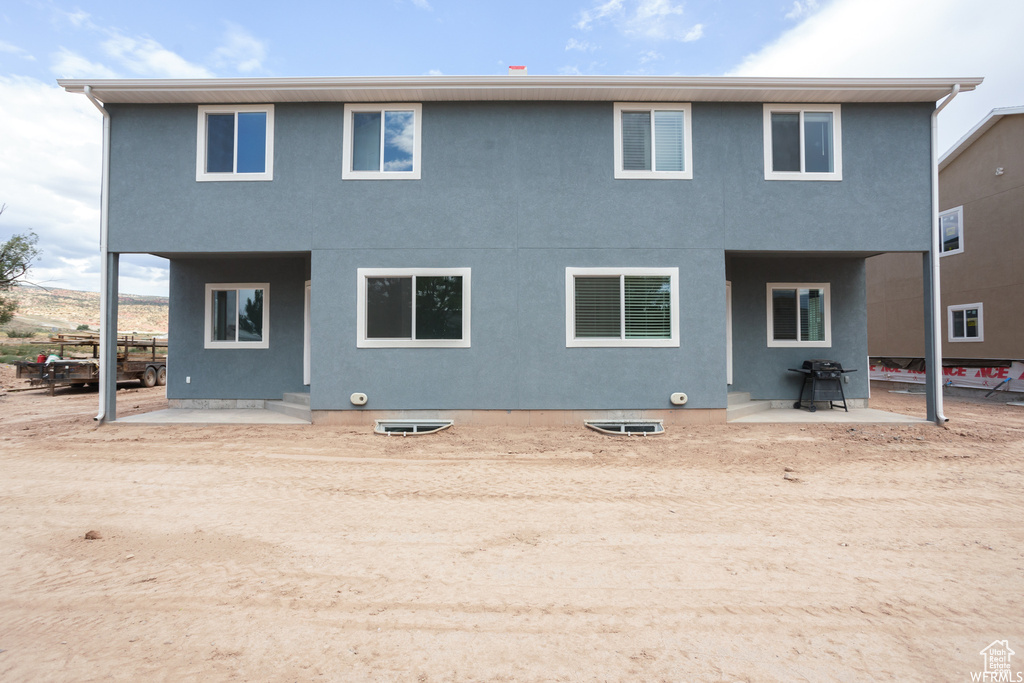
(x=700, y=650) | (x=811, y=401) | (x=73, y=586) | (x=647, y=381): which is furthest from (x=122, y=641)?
(x=811, y=401)

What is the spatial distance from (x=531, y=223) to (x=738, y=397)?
5433mm

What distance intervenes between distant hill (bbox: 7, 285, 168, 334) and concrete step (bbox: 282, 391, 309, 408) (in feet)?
151

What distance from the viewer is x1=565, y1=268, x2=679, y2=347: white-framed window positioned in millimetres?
8711

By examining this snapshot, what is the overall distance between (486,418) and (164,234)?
6.51m

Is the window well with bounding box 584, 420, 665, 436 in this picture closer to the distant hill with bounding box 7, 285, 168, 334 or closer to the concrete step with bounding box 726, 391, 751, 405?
the concrete step with bounding box 726, 391, 751, 405

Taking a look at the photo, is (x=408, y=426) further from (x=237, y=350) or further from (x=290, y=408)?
(x=237, y=350)

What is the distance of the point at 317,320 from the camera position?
28.8ft

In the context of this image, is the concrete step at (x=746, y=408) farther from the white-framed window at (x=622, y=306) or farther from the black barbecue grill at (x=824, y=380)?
the white-framed window at (x=622, y=306)

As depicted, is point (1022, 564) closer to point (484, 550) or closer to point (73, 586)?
point (484, 550)

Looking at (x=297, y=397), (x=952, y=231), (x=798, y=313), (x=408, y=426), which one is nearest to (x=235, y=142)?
(x=297, y=397)

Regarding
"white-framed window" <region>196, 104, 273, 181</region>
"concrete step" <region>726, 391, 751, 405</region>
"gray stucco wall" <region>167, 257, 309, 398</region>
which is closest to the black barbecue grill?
"concrete step" <region>726, 391, 751, 405</region>

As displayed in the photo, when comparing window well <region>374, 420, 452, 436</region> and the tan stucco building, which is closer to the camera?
window well <region>374, 420, 452, 436</region>

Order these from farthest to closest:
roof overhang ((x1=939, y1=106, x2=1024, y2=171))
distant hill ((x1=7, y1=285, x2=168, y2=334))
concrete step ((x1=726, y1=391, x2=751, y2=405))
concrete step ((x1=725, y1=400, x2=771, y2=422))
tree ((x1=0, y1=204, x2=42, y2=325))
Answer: distant hill ((x1=7, y1=285, x2=168, y2=334))
tree ((x1=0, y1=204, x2=42, y2=325))
roof overhang ((x1=939, y1=106, x2=1024, y2=171))
concrete step ((x1=726, y1=391, x2=751, y2=405))
concrete step ((x1=725, y1=400, x2=771, y2=422))

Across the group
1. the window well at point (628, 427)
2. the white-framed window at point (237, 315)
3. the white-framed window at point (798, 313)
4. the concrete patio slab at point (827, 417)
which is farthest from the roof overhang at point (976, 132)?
the white-framed window at point (237, 315)
